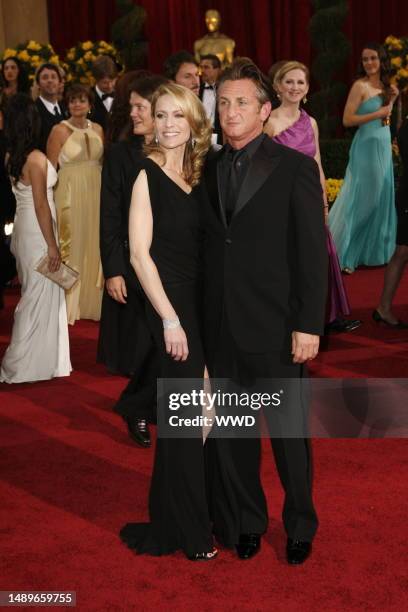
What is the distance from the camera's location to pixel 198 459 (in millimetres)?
3361

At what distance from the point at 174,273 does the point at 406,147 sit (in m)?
3.43

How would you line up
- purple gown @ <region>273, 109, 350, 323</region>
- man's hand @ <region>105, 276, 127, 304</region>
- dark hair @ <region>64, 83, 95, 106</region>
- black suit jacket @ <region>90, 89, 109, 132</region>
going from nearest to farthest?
man's hand @ <region>105, 276, 127, 304</region> → purple gown @ <region>273, 109, 350, 323</region> → dark hair @ <region>64, 83, 95, 106</region> → black suit jacket @ <region>90, 89, 109, 132</region>

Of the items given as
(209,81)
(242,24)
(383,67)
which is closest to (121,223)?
(383,67)

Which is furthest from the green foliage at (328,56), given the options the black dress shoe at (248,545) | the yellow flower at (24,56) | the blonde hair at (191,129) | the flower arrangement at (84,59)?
the black dress shoe at (248,545)

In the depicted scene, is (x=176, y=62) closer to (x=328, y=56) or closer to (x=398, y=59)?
(x=398, y=59)

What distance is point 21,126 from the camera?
5.45m

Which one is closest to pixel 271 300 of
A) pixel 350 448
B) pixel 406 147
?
pixel 350 448

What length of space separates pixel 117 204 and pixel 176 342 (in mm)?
1520

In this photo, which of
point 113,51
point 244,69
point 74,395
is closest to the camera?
point 244,69

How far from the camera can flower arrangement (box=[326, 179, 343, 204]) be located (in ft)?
33.4

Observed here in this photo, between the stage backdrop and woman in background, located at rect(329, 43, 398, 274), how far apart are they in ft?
18.3

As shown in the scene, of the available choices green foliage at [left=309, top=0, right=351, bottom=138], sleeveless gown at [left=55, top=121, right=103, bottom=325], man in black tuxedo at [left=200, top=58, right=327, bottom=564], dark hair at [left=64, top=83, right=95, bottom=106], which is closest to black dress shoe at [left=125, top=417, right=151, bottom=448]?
man in black tuxedo at [left=200, top=58, right=327, bottom=564]

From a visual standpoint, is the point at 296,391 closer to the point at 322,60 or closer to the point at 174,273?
the point at 174,273

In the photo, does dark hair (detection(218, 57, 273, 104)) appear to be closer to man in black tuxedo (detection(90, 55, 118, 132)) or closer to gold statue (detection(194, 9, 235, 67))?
man in black tuxedo (detection(90, 55, 118, 132))
